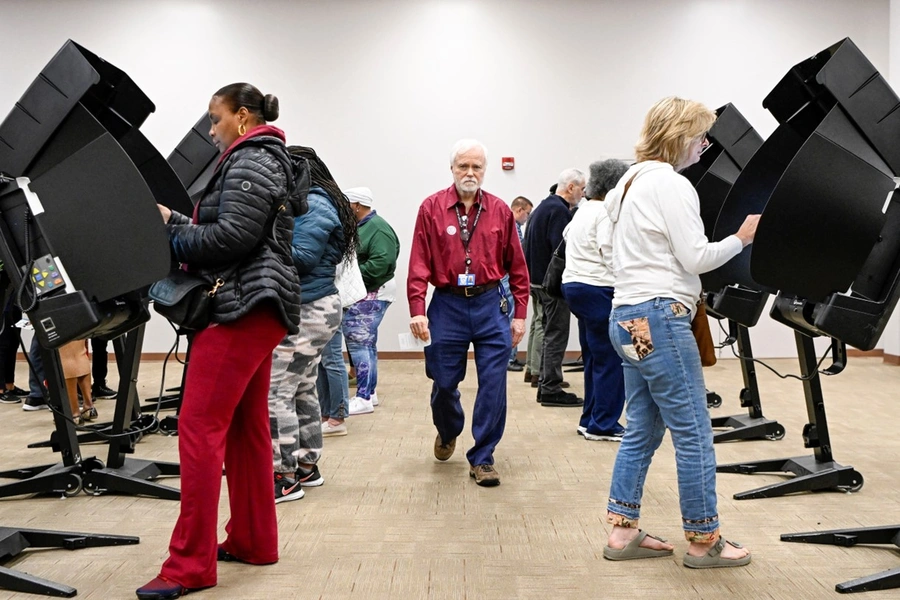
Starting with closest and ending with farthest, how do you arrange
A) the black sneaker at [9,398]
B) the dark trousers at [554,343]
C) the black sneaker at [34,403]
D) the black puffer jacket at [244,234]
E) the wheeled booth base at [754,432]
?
the black puffer jacket at [244,234] < the wheeled booth base at [754,432] < the black sneaker at [34,403] < the dark trousers at [554,343] < the black sneaker at [9,398]

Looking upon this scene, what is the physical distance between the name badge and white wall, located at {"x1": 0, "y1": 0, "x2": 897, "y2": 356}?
5.63 meters

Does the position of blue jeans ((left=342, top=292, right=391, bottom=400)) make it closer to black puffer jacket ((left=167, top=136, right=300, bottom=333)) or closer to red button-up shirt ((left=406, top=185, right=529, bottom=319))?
red button-up shirt ((left=406, top=185, right=529, bottom=319))

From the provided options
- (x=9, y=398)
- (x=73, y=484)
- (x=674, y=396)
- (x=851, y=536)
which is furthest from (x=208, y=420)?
(x=9, y=398)

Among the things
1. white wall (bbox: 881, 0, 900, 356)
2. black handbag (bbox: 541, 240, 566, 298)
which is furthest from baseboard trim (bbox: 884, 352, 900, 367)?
black handbag (bbox: 541, 240, 566, 298)

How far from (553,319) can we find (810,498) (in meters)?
2.91

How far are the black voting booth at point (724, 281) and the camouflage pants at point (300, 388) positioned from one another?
74.7 inches

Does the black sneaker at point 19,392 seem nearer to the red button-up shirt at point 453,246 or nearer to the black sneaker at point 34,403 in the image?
the black sneaker at point 34,403

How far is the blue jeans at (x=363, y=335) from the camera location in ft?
20.6

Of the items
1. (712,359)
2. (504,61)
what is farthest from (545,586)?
(504,61)

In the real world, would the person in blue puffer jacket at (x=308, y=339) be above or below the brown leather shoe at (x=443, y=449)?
above

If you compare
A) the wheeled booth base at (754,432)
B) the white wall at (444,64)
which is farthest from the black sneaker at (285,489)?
the white wall at (444,64)

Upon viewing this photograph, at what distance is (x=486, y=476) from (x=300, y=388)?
0.93 metres

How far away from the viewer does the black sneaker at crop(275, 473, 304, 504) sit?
3.97 meters

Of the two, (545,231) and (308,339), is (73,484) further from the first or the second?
(545,231)
